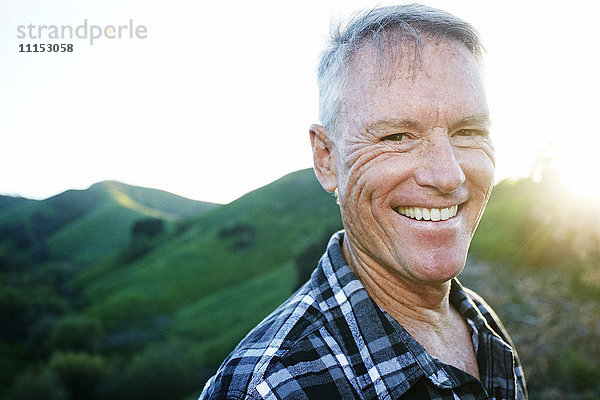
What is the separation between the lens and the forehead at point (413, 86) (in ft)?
6.52

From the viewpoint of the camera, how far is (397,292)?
2326mm

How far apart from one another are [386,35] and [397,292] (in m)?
1.40

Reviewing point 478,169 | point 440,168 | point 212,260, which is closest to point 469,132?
point 478,169

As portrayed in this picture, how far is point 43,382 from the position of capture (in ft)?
125

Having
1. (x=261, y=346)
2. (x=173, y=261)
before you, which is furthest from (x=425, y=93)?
(x=173, y=261)

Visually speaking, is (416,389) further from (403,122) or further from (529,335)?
(529,335)

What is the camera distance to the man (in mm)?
1859

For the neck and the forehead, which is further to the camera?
the neck

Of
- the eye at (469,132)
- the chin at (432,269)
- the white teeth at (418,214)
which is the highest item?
the eye at (469,132)

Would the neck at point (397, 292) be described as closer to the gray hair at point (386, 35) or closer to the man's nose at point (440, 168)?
the man's nose at point (440, 168)

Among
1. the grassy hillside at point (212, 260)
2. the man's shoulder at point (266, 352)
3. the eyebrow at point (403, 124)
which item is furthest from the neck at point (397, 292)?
the grassy hillside at point (212, 260)

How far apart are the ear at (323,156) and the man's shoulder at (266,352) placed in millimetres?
785

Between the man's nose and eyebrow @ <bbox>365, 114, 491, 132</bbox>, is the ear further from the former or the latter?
the man's nose

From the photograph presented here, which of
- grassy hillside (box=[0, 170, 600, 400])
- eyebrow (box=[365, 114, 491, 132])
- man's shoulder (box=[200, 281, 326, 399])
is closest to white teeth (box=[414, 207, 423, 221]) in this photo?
eyebrow (box=[365, 114, 491, 132])
